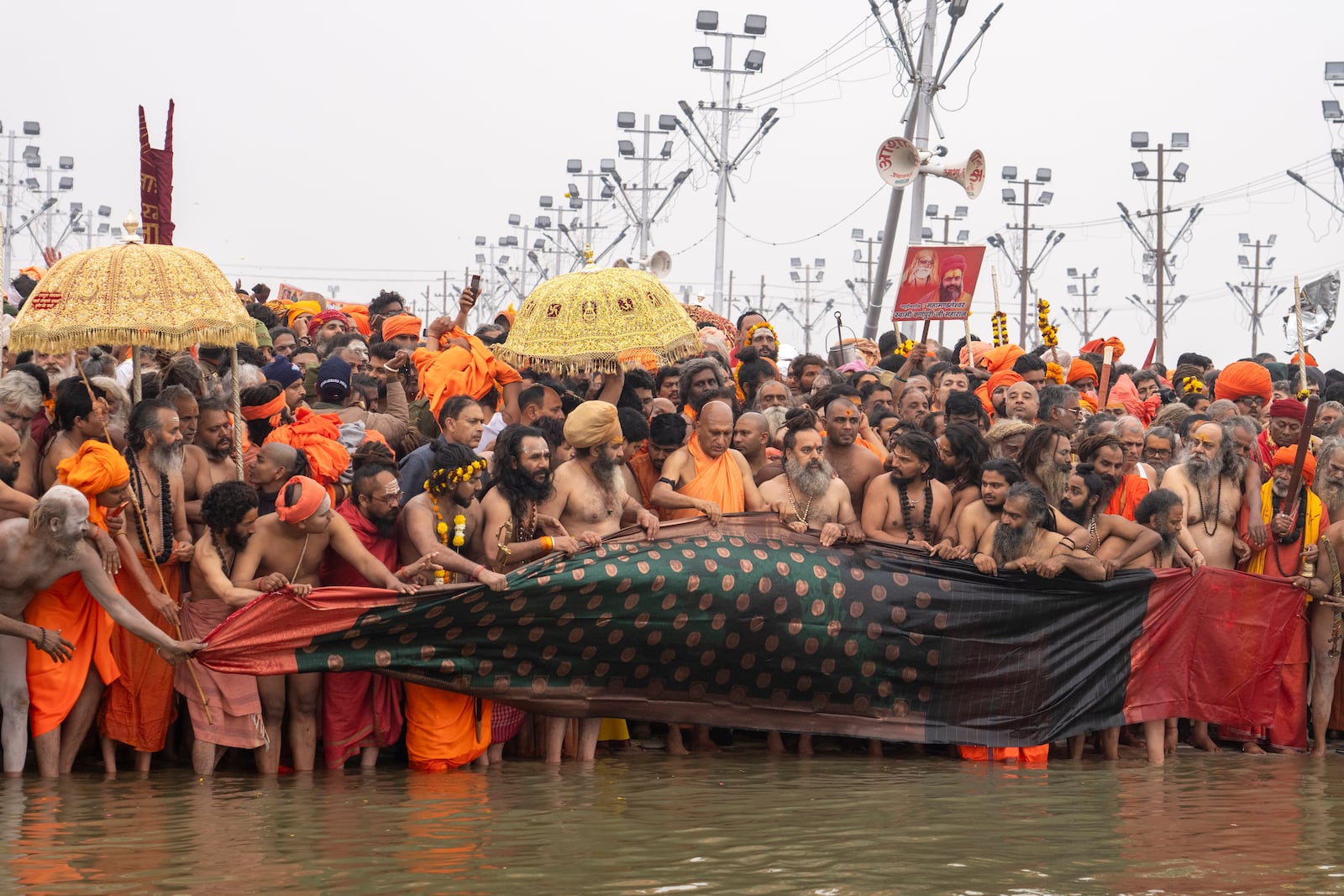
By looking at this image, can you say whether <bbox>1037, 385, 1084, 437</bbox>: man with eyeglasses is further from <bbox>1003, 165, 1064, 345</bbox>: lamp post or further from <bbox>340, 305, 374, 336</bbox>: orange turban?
<bbox>1003, 165, 1064, 345</bbox>: lamp post

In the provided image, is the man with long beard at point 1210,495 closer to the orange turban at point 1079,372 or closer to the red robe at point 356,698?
the red robe at point 356,698

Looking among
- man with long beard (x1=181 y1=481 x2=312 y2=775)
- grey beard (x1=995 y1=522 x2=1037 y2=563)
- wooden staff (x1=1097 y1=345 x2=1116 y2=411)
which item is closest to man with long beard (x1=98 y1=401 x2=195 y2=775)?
man with long beard (x1=181 y1=481 x2=312 y2=775)

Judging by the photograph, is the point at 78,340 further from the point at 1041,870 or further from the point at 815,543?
the point at 1041,870

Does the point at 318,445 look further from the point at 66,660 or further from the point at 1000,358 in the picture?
the point at 1000,358

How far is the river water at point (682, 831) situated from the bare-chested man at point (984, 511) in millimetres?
1134

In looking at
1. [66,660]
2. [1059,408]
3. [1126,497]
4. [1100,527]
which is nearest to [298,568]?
[66,660]

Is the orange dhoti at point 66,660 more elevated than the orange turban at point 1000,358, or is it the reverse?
the orange turban at point 1000,358

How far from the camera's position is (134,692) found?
7.58m

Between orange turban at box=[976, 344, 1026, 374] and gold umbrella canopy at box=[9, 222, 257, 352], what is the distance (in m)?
7.98

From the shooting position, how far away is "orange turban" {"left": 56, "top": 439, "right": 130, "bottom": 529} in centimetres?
716

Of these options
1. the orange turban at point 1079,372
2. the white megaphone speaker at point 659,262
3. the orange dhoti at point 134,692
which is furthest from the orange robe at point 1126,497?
the white megaphone speaker at point 659,262

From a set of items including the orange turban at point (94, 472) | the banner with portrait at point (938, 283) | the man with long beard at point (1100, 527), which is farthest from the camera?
the banner with portrait at point (938, 283)

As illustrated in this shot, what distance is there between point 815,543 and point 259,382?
3.57 m

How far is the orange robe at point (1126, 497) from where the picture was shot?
9.17 m
